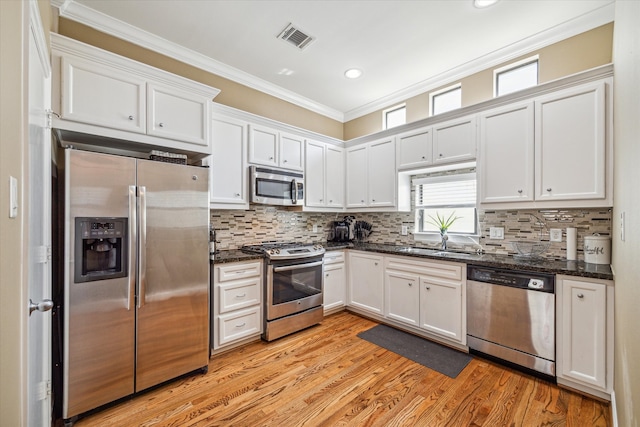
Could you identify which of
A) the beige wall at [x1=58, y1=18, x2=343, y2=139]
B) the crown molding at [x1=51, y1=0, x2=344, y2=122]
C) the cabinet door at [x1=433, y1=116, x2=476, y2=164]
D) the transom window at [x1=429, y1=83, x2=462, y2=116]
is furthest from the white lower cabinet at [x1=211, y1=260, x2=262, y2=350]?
the transom window at [x1=429, y1=83, x2=462, y2=116]

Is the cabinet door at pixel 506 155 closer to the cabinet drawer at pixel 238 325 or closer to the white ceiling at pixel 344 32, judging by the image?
the white ceiling at pixel 344 32

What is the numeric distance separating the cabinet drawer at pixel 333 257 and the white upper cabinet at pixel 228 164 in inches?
46.7

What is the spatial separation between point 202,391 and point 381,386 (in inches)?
54.1

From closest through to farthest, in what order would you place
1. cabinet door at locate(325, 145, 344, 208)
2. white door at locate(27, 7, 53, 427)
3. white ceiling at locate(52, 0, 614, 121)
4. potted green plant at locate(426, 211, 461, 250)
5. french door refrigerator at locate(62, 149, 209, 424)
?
white door at locate(27, 7, 53, 427) < french door refrigerator at locate(62, 149, 209, 424) < white ceiling at locate(52, 0, 614, 121) < potted green plant at locate(426, 211, 461, 250) < cabinet door at locate(325, 145, 344, 208)

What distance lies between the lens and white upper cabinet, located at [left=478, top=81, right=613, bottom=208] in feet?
7.04

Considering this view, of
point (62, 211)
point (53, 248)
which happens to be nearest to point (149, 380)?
point (53, 248)

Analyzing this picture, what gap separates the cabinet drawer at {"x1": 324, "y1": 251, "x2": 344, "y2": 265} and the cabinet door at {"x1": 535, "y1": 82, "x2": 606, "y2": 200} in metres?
2.19

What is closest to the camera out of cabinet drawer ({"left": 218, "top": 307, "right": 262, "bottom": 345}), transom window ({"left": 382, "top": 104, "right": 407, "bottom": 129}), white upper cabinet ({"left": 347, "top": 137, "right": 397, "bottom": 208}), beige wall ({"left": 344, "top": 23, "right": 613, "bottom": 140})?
beige wall ({"left": 344, "top": 23, "right": 613, "bottom": 140})

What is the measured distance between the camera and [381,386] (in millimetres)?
2158

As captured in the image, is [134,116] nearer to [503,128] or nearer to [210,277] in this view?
[210,277]

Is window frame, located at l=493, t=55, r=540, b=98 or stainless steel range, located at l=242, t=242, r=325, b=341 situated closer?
window frame, located at l=493, t=55, r=540, b=98

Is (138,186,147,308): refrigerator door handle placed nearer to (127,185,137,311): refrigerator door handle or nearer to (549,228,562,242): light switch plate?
(127,185,137,311): refrigerator door handle

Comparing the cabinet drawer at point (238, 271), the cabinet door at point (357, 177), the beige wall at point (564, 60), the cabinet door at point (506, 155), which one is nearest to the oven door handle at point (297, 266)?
the cabinet drawer at point (238, 271)

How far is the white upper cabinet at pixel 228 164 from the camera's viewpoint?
2865mm
